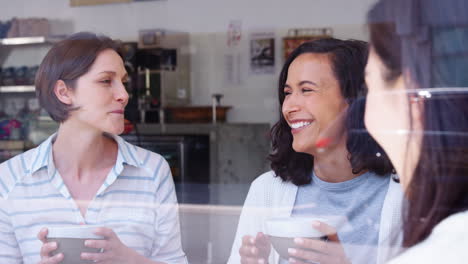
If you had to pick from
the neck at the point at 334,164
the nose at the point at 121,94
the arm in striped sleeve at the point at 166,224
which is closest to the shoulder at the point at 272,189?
the neck at the point at 334,164

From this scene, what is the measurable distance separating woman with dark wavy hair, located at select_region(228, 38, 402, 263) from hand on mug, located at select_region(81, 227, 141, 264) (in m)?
0.30

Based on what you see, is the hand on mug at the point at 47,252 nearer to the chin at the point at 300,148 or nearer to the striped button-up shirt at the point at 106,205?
the striped button-up shirt at the point at 106,205

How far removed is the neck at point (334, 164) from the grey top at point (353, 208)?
0.01 meters

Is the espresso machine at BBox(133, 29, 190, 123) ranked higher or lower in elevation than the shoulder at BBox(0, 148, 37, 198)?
higher

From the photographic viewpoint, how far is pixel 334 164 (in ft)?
5.43

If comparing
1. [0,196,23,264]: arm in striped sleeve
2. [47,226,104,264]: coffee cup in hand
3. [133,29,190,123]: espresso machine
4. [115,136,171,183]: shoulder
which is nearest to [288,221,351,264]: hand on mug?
[47,226,104,264]: coffee cup in hand

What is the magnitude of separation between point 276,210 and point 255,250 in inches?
7.2

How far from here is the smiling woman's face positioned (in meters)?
1.61

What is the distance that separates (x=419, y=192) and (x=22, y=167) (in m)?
1.15

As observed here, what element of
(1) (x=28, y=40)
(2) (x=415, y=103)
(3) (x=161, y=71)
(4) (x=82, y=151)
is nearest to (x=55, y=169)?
(4) (x=82, y=151)

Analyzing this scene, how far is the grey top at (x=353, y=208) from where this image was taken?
1.58 metres

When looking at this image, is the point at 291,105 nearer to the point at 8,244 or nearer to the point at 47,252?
the point at 47,252

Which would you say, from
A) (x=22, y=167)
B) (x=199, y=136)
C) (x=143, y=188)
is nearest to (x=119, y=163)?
(x=143, y=188)

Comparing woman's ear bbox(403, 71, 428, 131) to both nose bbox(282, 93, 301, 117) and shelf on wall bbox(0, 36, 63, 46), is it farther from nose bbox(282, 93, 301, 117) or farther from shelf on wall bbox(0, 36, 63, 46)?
shelf on wall bbox(0, 36, 63, 46)
